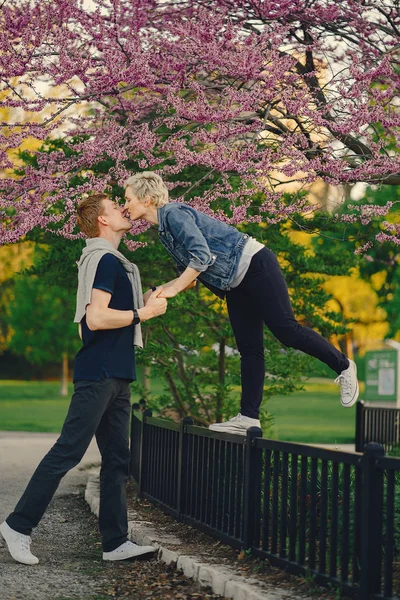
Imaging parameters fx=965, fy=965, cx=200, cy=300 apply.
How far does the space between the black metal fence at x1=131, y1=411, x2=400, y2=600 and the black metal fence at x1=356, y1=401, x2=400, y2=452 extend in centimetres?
796

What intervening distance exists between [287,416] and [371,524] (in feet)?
82.4

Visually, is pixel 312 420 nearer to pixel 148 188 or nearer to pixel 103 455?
pixel 103 455

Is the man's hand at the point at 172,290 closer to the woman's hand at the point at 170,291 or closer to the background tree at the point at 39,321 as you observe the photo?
the woman's hand at the point at 170,291

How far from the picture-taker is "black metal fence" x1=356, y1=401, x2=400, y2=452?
52.1 feet

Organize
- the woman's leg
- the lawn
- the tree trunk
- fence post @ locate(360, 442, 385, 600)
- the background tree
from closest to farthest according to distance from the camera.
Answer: fence post @ locate(360, 442, 385, 600) < the woman's leg < the tree trunk < the lawn < the background tree

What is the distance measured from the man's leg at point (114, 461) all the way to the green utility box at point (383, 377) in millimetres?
12398

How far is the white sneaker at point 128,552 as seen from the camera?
242 inches

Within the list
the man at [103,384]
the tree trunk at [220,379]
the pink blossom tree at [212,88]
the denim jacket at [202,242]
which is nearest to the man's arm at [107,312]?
the man at [103,384]

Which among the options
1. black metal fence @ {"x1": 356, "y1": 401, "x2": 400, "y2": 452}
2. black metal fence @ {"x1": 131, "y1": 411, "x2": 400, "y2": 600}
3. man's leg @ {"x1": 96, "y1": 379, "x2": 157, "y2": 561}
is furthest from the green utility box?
man's leg @ {"x1": 96, "y1": 379, "x2": 157, "y2": 561}

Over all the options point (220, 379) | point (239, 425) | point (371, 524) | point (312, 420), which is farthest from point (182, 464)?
point (312, 420)

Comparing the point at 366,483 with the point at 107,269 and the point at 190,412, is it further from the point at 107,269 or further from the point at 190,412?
the point at 190,412

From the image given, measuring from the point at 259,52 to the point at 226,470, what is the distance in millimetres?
3901

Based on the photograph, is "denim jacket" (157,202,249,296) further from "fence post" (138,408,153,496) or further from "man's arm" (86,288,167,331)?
"fence post" (138,408,153,496)

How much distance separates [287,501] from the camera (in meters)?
6.23
